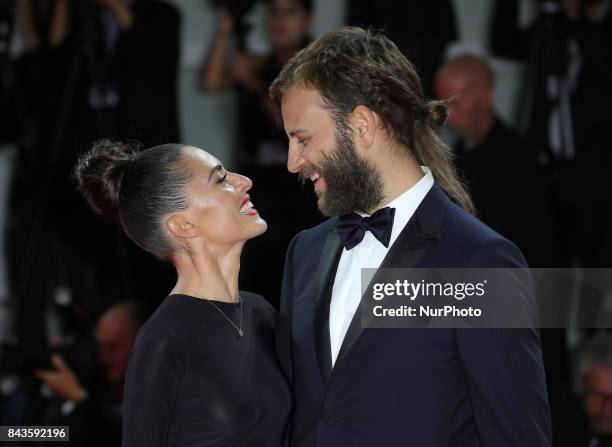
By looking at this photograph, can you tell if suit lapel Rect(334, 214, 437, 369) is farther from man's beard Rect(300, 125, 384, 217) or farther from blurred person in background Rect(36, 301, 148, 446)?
blurred person in background Rect(36, 301, 148, 446)

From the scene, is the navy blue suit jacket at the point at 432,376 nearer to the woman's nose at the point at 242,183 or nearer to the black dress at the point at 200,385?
the black dress at the point at 200,385

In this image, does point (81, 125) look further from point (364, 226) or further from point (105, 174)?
point (364, 226)

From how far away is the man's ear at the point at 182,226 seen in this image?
213 centimetres

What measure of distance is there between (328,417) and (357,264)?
13.2 inches

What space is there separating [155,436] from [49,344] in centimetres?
228

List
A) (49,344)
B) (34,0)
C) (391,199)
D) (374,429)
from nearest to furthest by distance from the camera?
(374,429)
(391,199)
(49,344)
(34,0)

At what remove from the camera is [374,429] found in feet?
6.24

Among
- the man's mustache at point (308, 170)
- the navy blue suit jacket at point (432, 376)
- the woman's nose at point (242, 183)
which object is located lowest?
the navy blue suit jacket at point (432, 376)

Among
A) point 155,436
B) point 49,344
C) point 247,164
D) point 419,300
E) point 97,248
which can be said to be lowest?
point 49,344

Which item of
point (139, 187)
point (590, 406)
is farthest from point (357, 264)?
point (590, 406)

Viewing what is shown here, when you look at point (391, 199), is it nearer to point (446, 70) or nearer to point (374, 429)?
point (374, 429)

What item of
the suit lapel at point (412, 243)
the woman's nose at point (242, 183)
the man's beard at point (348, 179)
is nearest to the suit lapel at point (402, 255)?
the suit lapel at point (412, 243)

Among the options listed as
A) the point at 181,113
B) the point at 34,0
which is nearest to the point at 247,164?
the point at 181,113

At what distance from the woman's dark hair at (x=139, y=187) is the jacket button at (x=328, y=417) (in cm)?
51
